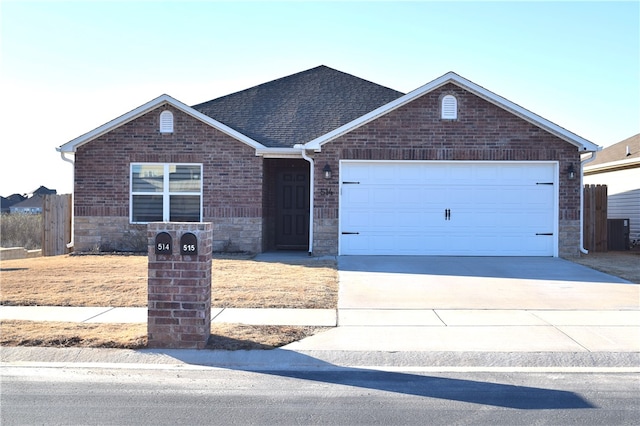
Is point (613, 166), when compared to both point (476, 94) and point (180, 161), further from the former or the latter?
point (180, 161)

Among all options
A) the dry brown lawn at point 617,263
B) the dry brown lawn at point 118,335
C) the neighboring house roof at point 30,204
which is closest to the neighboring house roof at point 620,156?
the dry brown lawn at point 617,263

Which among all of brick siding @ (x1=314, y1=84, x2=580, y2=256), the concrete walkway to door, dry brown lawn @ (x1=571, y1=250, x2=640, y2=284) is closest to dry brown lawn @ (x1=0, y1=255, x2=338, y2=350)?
the concrete walkway to door

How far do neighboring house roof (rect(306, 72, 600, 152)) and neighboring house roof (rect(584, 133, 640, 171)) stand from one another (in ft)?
19.3

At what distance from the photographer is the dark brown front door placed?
17.5 m

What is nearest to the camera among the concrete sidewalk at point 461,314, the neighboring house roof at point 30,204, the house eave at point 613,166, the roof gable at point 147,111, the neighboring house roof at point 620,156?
the concrete sidewalk at point 461,314

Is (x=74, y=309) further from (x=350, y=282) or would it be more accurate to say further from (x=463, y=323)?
(x=463, y=323)

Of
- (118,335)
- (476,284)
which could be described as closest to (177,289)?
(118,335)

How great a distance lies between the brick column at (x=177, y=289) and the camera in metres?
6.67

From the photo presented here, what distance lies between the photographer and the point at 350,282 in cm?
1137

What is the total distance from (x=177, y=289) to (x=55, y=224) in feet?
39.0

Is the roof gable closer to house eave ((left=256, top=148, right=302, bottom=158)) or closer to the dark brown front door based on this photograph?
house eave ((left=256, top=148, right=302, bottom=158))

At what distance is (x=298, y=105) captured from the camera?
63.0ft

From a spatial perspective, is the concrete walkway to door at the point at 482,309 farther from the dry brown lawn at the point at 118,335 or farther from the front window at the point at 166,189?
the front window at the point at 166,189

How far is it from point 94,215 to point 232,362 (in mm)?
11012
